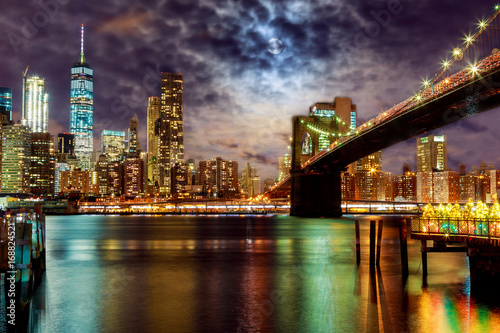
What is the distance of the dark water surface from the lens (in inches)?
669

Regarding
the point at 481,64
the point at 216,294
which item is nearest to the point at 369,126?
the point at 481,64

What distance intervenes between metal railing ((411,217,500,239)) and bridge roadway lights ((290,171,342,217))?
6115cm

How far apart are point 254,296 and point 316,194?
6639cm

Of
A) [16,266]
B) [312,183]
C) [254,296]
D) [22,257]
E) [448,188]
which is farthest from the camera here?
[448,188]

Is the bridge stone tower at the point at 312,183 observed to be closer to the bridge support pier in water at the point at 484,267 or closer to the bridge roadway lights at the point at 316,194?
the bridge roadway lights at the point at 316,194

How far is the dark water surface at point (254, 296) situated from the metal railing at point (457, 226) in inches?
101

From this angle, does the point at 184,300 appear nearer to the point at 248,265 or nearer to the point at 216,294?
the point at 216,294

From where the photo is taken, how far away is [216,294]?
22219mm

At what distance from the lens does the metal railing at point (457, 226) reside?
19328 millimetres

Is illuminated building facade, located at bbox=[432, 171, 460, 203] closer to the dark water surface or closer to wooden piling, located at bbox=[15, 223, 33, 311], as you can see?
the dark water surface

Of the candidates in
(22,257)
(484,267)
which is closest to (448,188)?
(484,267)

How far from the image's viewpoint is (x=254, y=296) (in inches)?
855

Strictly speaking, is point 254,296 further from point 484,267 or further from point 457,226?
point 484,267

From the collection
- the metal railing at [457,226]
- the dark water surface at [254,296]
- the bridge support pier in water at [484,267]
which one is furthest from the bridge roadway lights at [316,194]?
the bridge support pier in water at [484,267]
